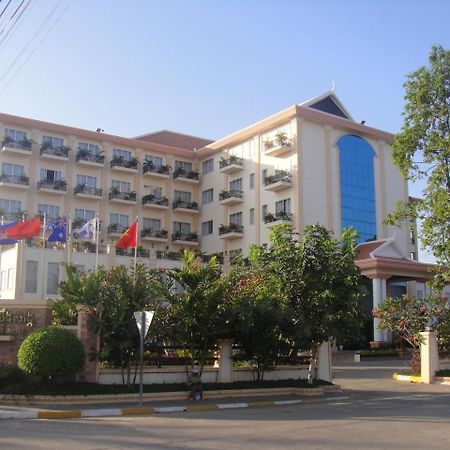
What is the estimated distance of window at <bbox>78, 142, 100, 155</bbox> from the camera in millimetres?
52656

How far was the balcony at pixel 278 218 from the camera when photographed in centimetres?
4791

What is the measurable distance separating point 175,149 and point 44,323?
4011cm

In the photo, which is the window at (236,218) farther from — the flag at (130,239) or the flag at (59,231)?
the flag at (59,231)

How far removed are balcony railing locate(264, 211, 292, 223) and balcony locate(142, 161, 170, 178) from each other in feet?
37.2

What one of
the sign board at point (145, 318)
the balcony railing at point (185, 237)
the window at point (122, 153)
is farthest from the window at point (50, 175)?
the sign board at point (145, 318)

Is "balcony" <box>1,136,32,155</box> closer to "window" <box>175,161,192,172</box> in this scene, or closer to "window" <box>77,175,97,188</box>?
"window" <box>77,175,97,188</box>

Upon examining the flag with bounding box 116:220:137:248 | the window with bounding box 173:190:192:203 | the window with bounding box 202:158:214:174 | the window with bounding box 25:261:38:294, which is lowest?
the window with bounding box 25:261:38:294

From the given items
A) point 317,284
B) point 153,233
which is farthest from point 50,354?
point 153,233

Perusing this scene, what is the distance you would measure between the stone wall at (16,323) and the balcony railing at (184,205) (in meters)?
37.7

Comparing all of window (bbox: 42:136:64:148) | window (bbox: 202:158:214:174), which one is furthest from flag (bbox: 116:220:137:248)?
window (bbox: 202:158:214:174)

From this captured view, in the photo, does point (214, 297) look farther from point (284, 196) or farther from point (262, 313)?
point (284, 196)

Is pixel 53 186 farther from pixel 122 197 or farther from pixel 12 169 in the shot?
pixel 122 197

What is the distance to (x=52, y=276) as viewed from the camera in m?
42.0

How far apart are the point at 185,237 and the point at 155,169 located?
6563 mm
